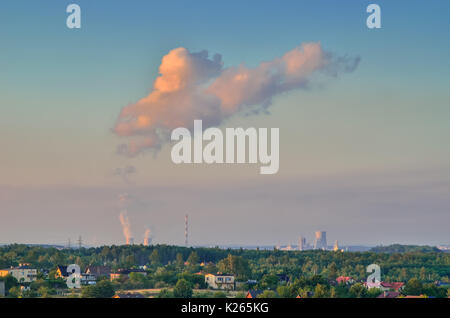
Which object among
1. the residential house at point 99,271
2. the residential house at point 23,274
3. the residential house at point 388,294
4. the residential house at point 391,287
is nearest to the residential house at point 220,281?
the residential house at point 99,271

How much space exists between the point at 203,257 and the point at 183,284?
63347mm

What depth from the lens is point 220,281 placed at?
81500 mm

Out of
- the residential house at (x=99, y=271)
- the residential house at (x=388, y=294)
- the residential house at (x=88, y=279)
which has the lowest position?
the residential house at (x=388, y=294)

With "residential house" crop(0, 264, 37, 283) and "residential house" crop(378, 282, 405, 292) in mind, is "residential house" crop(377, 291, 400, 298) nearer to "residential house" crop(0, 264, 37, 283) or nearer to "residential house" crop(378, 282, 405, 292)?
"residential house" crop(378, 282, 405, 292)

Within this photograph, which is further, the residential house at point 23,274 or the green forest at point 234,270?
the residential house at point 23,274

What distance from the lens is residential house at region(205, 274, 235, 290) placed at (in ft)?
261

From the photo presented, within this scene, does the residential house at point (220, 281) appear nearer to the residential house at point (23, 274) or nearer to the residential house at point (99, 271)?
the residential house at point (99, 271)

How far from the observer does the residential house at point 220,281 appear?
7962 centimetres

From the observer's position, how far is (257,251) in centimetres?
13988

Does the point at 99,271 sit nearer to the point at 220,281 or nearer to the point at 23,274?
the point at 23,274

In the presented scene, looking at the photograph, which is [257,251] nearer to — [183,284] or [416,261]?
[416,261]

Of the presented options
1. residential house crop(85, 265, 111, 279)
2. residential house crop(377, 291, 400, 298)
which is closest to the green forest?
residential house crop(377, 291, 400, 298)

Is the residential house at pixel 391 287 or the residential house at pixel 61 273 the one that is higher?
the residential house at pixel 61 273
